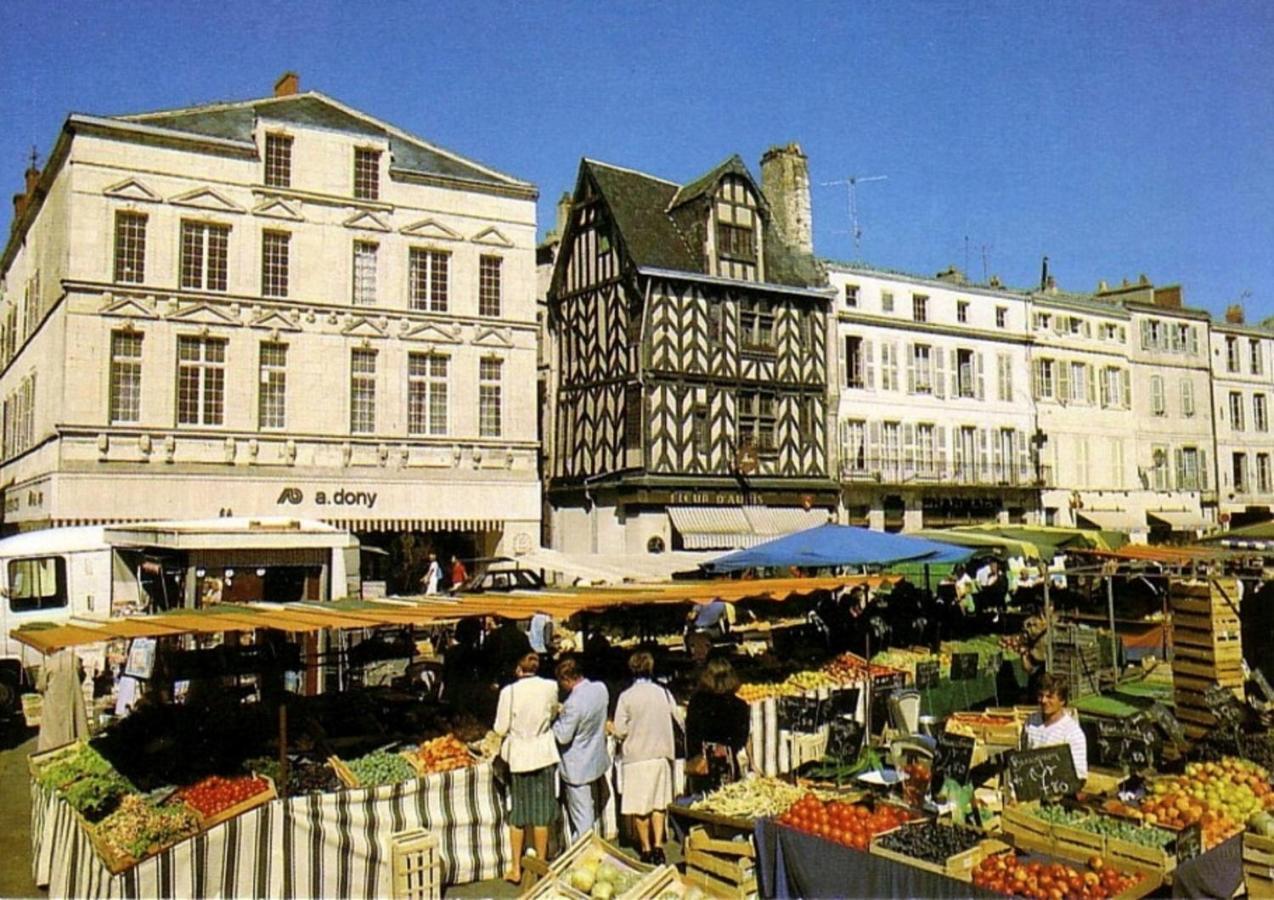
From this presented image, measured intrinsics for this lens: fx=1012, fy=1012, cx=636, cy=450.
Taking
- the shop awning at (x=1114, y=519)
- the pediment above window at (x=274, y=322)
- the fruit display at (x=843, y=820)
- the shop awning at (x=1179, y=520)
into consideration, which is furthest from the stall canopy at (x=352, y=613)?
the shop awning at (x=1179, y=520)

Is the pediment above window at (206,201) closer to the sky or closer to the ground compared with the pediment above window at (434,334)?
closer to the sky

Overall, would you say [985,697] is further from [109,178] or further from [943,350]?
[943,350]

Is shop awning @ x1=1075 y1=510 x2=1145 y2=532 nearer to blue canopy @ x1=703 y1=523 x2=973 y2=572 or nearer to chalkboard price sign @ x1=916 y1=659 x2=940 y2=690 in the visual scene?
blue canopy @ x1=703 y1=523 x2=973 y2=572

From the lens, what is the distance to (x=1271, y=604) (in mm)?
10656

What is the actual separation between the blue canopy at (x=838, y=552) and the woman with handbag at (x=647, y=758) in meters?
5.03

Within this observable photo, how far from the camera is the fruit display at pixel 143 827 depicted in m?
6.14

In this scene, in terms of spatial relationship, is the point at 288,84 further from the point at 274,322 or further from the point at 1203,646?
the point at 1203,646

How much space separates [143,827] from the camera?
6332 millimetres

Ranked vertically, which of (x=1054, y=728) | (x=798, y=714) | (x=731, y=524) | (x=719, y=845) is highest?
(x=731, y=524)

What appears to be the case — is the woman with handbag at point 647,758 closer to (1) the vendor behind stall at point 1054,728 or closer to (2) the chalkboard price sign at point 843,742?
(2) the chalkboard price sign at point 843,742

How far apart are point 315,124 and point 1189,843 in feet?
69.5

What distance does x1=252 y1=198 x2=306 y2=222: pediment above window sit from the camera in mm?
21125

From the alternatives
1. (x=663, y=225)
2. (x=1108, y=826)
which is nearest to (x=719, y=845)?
(x=1108, y=826)

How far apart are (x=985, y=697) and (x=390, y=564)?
14.2m
